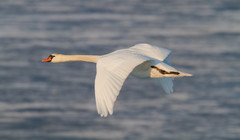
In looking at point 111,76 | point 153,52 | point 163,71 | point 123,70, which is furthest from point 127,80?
point 111,76

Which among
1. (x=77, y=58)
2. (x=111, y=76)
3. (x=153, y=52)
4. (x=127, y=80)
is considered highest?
(x=153, y=52)

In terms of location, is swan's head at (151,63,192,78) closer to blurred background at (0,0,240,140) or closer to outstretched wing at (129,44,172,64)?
outstretched wing at (129,44,172,64)

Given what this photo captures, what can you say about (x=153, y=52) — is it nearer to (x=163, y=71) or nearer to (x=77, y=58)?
(x=163, y=71)

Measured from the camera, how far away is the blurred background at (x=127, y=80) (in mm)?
14219

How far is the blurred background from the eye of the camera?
1422cm

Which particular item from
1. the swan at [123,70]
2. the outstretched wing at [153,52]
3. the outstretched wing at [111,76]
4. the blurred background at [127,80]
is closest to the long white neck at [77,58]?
the swan at [123,70]

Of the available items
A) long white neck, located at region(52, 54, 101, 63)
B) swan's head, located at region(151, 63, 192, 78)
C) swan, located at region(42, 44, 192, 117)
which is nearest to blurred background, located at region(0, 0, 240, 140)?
long white neck, located at region(52, 54, 101, 63)

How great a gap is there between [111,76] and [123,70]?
208 millimetres

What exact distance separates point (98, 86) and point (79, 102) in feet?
26.3

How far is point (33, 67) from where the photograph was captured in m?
18.2

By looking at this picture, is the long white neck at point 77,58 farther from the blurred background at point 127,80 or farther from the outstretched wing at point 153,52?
the blurred background at point 127,80

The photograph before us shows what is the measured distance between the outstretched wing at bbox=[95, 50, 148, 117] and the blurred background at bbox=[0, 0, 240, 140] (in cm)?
560

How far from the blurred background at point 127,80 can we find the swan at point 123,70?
458 centimetres

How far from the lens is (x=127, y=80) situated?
16797mm
